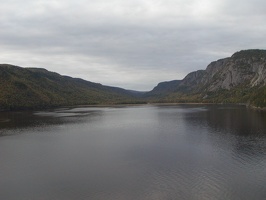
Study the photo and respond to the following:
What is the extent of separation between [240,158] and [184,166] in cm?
1151

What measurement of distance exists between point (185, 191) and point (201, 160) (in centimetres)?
1721

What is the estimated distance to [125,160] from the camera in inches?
2140

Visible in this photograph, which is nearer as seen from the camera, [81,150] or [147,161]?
[147,161]

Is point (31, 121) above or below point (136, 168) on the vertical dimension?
above

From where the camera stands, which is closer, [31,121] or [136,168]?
[136,168]

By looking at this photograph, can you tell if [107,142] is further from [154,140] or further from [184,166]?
[184,166]

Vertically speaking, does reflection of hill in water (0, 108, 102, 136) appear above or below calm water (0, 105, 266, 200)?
above

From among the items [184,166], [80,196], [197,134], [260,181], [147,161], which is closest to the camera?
[80,196]

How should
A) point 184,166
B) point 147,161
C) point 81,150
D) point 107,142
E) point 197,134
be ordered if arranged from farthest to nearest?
1. point 197,134
2. point 107,142
3. point 81,150
4. point 147,161
5. point 184,166

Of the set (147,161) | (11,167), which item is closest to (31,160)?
(11,167)

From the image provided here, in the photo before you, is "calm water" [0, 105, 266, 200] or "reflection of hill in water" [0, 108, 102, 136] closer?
"calm water" [0, 105, 266, 200]

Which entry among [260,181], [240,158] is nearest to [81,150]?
[240,158]

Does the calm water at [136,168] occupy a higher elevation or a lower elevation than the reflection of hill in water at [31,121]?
lower

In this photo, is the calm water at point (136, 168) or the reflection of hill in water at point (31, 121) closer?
the calm water at point (136, 168)
